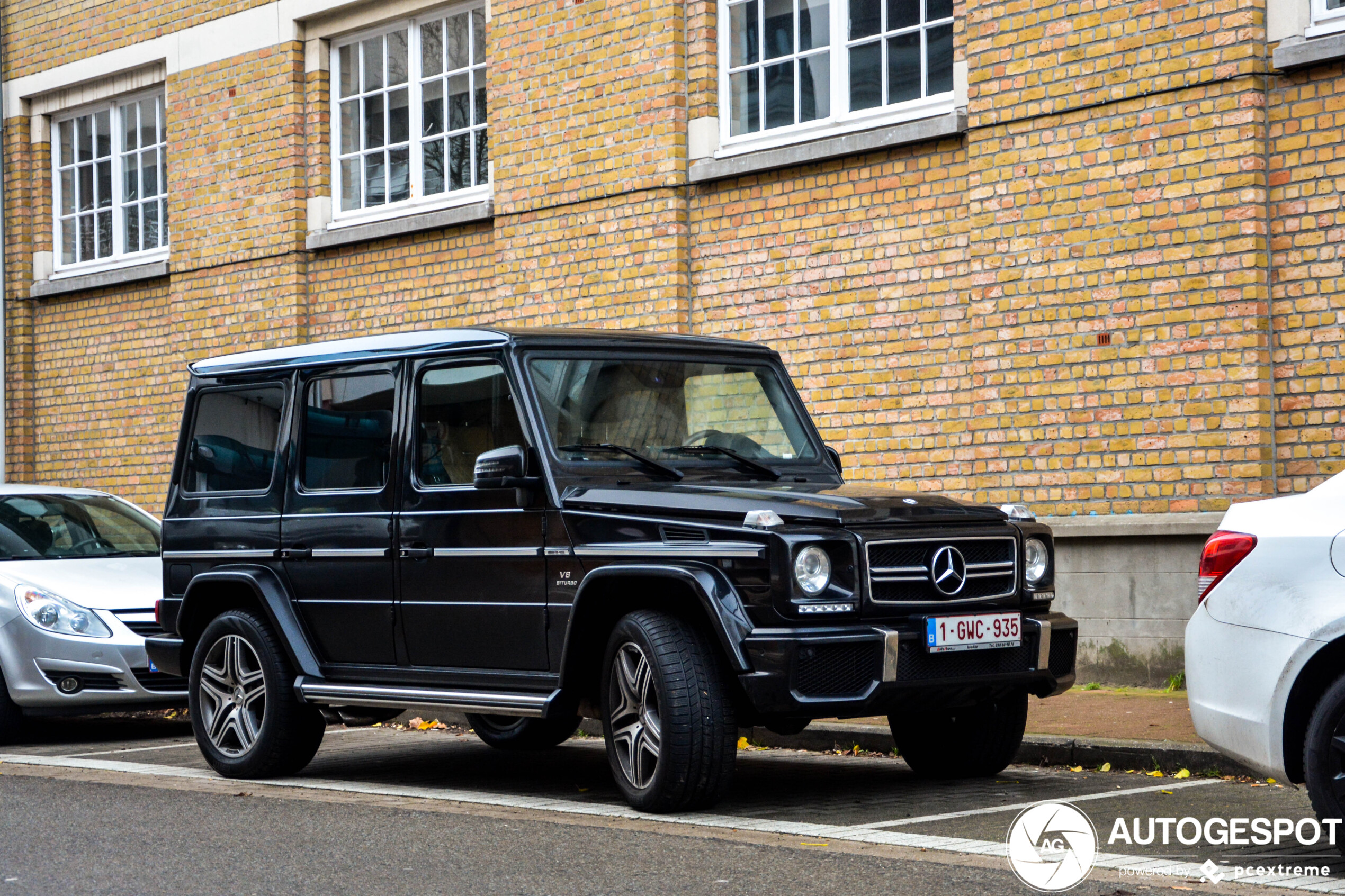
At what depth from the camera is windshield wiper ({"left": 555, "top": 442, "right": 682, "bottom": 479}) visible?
7.49m

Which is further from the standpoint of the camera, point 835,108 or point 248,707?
point 835,108

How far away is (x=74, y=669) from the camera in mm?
10195

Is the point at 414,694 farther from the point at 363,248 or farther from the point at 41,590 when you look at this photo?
the point at 363,248

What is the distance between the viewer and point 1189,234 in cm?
1045

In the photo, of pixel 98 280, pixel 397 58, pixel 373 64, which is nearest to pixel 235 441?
pixel 397 58

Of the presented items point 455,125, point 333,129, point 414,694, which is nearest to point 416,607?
point 414,694

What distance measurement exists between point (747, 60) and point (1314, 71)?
177 inches

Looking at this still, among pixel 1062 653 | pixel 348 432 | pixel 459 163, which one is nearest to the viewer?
pixel 1062 653

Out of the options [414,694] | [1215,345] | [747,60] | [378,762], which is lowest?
[378,762]

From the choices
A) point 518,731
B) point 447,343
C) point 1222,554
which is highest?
point 447,343

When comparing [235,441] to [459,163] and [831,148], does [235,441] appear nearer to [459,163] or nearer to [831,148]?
[831,148]

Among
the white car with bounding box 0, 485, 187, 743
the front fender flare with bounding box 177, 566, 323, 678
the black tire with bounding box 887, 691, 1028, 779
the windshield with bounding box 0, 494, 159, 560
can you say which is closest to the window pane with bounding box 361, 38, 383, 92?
the windshield with bounding box 0, 494, 159, 560

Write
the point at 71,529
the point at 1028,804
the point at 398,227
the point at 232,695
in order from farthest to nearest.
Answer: the point at 398,227 → the point at 71,529 → the point at 232,695 → the point at 1028,804

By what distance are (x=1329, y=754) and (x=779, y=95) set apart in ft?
27.7
